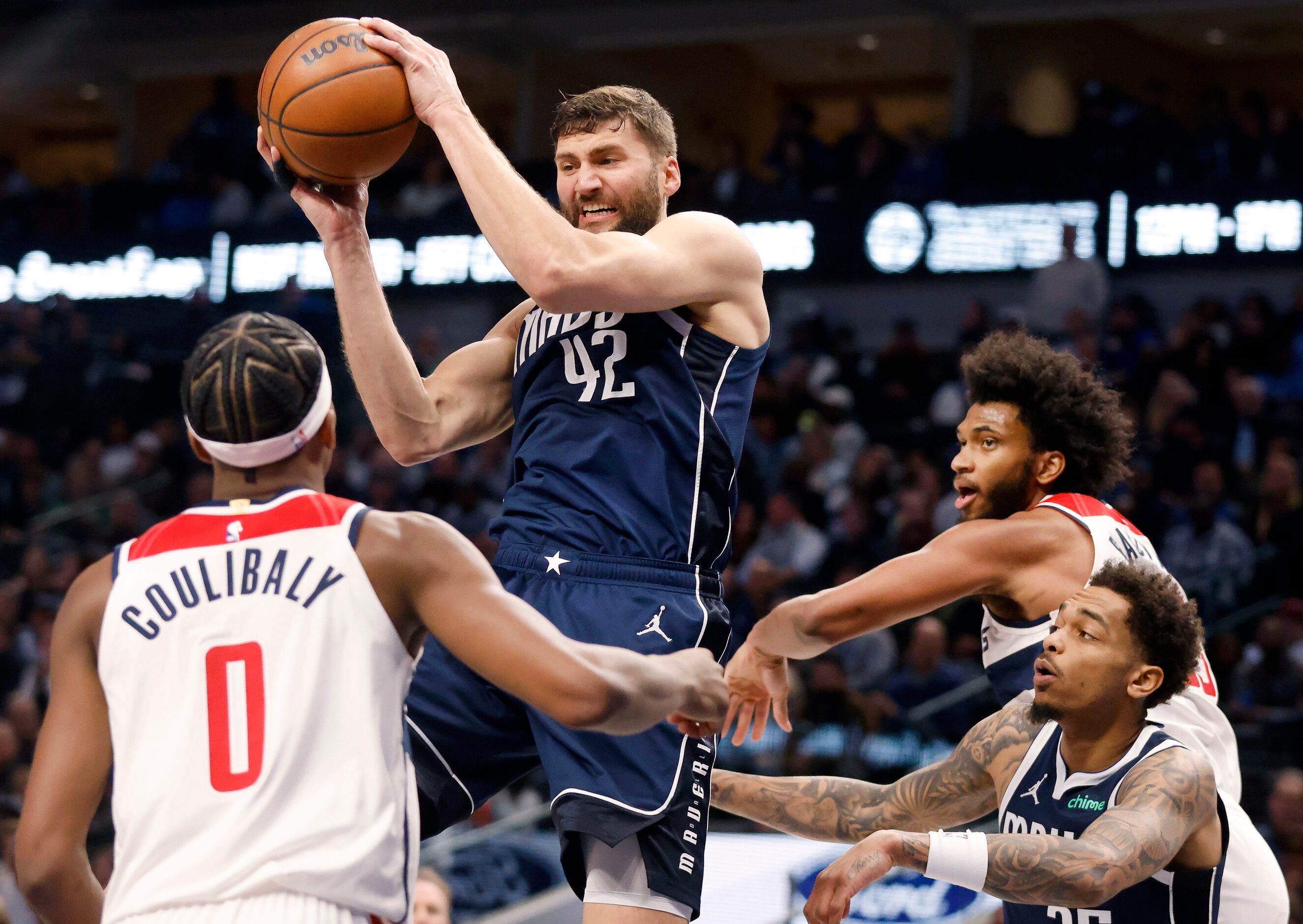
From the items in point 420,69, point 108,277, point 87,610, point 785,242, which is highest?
point 785,242

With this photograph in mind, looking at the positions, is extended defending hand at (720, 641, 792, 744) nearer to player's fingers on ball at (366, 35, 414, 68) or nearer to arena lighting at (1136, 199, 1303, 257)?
player's fingers on ball at (366, 35, 414, 68)

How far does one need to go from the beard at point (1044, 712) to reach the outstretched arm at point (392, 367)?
1.54 metres

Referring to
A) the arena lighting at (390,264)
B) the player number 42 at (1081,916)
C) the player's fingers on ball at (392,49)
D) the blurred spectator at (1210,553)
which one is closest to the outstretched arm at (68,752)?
the player's fingers on ball at (392,49)

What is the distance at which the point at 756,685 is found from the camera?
3.96 m

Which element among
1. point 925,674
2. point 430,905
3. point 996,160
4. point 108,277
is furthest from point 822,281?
point 430,905

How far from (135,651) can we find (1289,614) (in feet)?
26.8

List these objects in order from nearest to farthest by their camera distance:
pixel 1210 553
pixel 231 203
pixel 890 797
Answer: pixel 890 797 < pixel 1210 553 < pixel 231 203

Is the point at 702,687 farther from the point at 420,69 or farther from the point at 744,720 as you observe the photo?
the point at 420,69

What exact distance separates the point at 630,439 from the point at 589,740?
27.8 inches

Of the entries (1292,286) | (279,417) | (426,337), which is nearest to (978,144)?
(1292,286)

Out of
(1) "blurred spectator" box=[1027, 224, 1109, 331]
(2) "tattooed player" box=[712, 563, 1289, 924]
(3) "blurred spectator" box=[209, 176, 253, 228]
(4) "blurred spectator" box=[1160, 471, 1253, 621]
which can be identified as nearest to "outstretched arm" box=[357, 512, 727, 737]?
(2) "tattooed player" box=[712, 563, 1289, 924]

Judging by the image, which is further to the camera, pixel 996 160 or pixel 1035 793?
pixel 996 160

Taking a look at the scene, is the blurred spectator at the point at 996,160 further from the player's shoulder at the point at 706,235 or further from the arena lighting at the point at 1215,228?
the player's shoulder at the point at 706,235

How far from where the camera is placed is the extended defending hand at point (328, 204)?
12.1 ft
